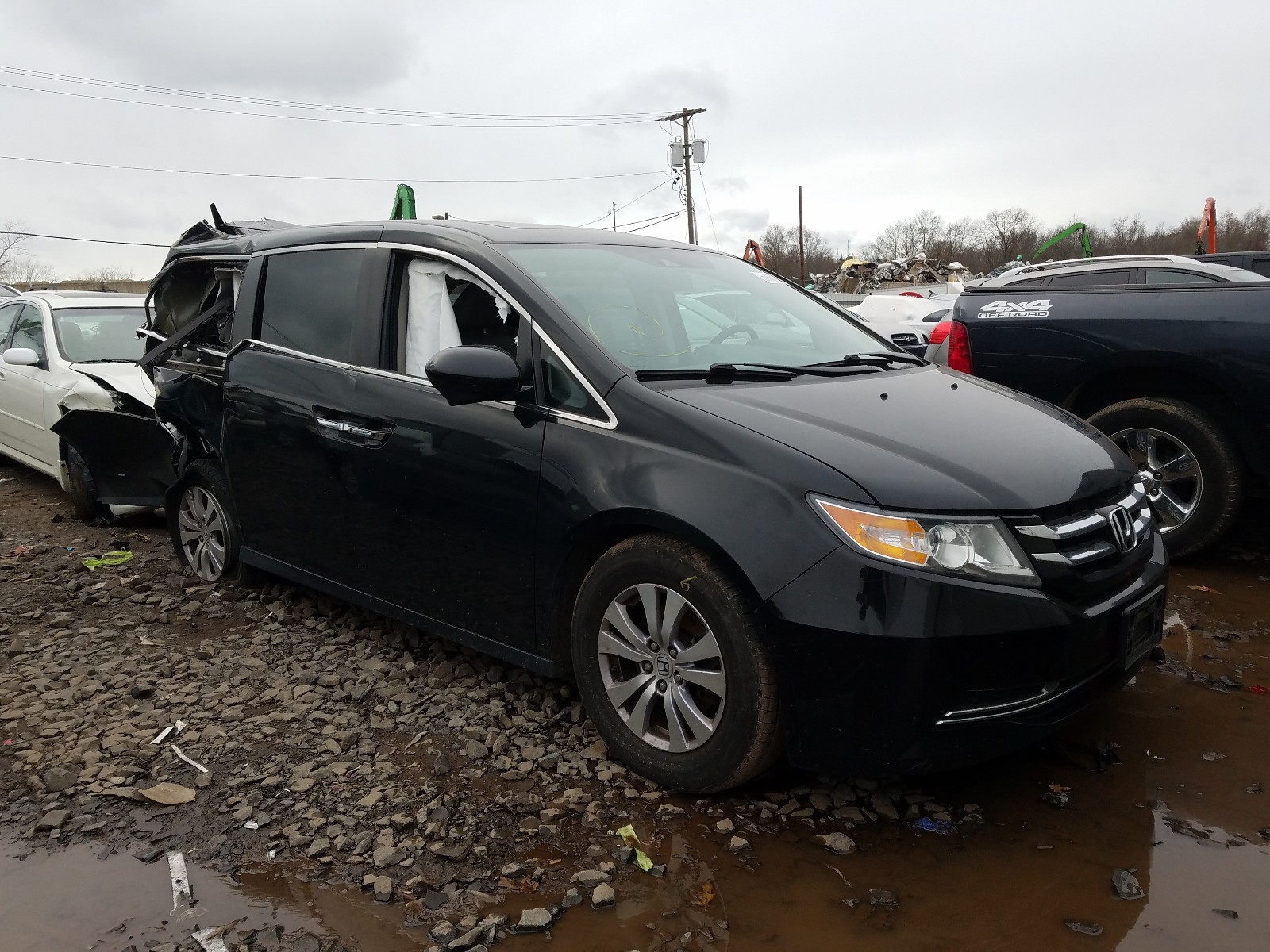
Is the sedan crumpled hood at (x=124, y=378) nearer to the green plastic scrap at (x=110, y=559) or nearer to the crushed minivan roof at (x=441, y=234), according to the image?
the green plastic scrap at (x=110, y=559)

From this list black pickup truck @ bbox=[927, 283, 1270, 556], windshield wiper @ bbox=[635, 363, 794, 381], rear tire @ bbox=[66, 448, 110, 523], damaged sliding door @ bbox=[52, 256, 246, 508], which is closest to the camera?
windshield wiper @ bbox=[635, 363, 794, 381]

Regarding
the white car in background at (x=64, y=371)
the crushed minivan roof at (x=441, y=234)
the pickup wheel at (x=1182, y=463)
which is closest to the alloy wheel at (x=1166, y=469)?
the pickup wheel at (x=1182, y=463)

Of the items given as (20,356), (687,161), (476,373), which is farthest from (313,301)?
(687,161)

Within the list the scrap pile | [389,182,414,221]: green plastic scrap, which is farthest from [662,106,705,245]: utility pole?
[389,182,414,221]: green plastic scrap

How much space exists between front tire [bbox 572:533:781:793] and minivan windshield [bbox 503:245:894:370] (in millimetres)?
743

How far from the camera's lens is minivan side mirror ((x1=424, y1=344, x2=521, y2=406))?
308 centimetres

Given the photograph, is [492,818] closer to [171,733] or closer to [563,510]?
[563,510]

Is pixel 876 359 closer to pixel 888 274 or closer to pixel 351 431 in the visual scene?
pixel 351 431

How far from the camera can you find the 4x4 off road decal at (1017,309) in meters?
5.59

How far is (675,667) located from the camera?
9.22 feet

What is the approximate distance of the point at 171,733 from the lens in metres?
3.46

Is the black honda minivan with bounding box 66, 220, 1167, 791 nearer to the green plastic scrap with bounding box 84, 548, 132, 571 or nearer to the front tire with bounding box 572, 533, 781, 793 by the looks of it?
the front tire with bounding box 572, 533, 781, 793

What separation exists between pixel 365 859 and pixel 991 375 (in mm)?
4577

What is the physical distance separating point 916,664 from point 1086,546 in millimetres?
693
